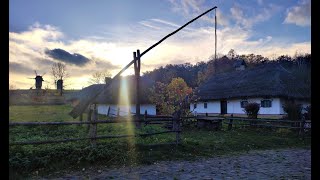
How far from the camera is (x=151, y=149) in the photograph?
1102 cm

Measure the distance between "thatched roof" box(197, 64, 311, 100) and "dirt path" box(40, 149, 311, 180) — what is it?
20063mm

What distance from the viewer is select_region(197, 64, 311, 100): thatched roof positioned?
101 ft

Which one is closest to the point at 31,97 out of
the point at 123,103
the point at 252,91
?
the point at 123,103

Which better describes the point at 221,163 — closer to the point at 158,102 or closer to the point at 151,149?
the point at 151,149

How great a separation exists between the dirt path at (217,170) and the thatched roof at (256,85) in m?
20.1

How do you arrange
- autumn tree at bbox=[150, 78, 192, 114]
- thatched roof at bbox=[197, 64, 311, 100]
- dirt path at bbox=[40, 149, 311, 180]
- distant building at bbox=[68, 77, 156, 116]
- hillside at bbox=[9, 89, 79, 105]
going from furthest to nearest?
1. distant building at bbox=[68, 77, 156, 116]
2. autumn tree at bbox=[150, 78, 192, 114]
3. thatched roof at bbox=[197, 64, 311, 100]
4. dirt path at bbox=[40, 149, 311, 180]
5. hillside at bbox=[9, 89, 79, 105]

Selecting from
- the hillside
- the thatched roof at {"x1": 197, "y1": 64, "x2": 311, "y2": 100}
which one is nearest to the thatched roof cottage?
the thatched roof at {"x1": 197, "y1": 64, "x2": 311, "y2": 100}

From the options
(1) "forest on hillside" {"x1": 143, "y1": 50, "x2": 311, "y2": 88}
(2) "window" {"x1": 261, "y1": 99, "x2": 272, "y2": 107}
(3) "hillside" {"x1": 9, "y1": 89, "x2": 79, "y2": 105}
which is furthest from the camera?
(1) "forest on hillside" {"x1": 143, "y1": 50, "x2": 311, "y2": 88}

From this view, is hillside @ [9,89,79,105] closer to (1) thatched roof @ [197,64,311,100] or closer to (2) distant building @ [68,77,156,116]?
(2) distant building @ [68,77,156,116]

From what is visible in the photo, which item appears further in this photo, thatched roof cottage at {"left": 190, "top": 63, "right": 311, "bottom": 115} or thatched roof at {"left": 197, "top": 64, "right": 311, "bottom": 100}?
thatched roof at {"left": 197, "top": 64, "right": 311, "bottom": 100}

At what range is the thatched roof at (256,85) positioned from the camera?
101ft

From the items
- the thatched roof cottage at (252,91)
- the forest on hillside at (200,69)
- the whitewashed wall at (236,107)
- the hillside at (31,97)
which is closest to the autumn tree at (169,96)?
the thatched roof cottage at (252,91)

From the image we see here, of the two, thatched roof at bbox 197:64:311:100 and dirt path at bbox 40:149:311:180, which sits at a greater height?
thatched roof at bbox 197:64:311:100
